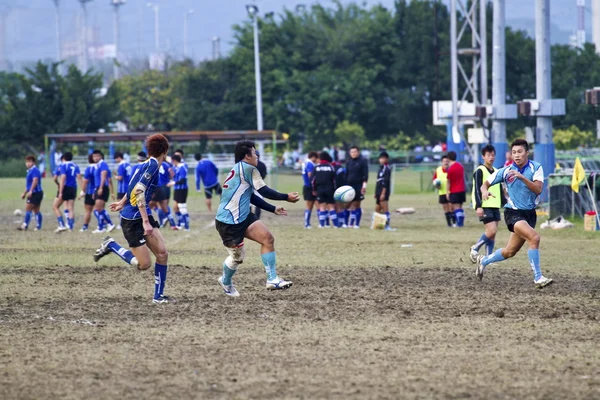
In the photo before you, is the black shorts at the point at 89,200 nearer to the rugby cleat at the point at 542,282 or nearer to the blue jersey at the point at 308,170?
the blue jersey at the point at 308,170

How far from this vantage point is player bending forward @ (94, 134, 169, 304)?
1259cm

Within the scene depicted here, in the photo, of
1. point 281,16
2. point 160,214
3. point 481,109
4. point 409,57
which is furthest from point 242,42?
point 160,214

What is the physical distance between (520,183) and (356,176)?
14.0m

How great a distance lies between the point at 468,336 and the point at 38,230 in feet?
63.0

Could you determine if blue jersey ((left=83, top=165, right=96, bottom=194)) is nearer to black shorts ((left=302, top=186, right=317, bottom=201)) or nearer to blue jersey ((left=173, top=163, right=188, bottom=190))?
blue jersey ((left=173, top=163, right=188, bottom=190))

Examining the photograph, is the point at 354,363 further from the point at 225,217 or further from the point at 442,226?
the point at 442,226

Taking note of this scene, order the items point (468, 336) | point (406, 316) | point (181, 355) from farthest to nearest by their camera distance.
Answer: point (406, 316) → point (468, 336) → point (181, 355)

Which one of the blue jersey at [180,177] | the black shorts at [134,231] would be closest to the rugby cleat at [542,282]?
the black shorts at [134,231]

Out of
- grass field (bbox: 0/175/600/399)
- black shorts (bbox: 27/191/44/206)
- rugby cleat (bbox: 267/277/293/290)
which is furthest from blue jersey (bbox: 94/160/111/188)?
rugby cleat (bbox: 267/277/293/290)

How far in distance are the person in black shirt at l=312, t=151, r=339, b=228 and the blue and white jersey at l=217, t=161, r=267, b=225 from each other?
589 inches

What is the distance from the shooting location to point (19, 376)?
28.6ft

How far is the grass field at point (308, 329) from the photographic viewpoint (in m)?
8.27

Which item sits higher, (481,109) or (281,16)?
(281,16)

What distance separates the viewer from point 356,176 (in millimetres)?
28062
